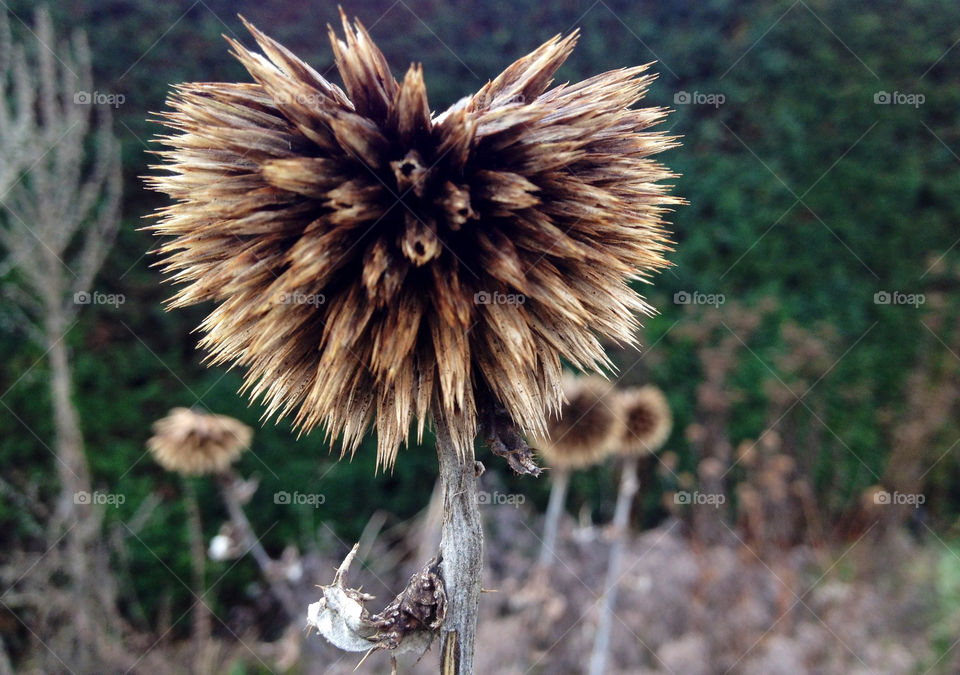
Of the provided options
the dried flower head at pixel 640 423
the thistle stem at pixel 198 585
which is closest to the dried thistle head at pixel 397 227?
the dried flower head at pixel 640 423

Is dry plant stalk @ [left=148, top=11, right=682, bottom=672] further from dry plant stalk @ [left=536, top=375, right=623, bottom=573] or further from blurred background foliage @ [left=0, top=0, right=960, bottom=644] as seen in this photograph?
blurred background foliage @ [left=0, top=0, right=960, bottom=644]

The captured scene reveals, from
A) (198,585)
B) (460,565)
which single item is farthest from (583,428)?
(198,585)

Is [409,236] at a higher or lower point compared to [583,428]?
higher

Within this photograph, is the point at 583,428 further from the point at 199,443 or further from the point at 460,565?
the point at 460,565

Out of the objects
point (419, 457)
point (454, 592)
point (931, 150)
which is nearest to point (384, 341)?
point (454, 592)

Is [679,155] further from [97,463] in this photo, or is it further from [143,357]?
[97,463]

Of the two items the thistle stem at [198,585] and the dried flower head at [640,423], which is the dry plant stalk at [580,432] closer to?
the dried flower head at [640,423]

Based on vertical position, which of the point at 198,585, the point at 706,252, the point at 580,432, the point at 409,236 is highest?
the point at 706,252

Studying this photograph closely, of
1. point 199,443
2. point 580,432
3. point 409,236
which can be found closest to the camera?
point 409,236
